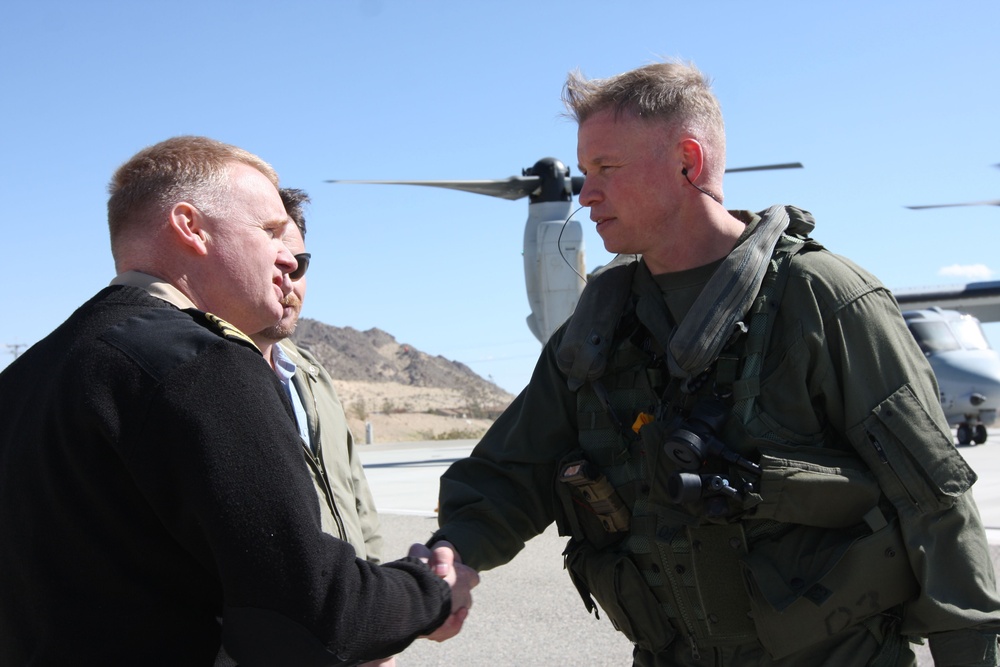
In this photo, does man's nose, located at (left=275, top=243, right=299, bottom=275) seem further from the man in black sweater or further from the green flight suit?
the green flight suit

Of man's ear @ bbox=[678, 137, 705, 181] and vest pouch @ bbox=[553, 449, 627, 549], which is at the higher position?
man's ear @ bbox=[678, 137, 705, 181]

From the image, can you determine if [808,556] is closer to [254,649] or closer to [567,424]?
[567,424]

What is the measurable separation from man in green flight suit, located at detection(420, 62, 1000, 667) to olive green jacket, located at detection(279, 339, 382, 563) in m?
Result: 0.52

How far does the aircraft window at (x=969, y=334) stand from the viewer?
788 inches

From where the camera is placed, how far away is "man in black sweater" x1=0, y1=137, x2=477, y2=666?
5.91 feet

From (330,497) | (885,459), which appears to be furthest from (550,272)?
(885,459)

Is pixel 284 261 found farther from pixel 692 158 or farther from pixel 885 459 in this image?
pixel 885 459

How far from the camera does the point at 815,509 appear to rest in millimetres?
2525

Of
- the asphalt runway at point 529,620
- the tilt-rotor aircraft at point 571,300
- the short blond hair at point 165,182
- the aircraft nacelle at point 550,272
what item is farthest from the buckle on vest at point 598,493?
the aircraft nacelle at point 550,272

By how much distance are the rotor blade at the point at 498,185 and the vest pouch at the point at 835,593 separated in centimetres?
1541

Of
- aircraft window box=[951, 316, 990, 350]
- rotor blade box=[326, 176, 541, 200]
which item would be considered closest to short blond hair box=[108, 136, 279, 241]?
rotor blade box=[326, 176, 541, 200]

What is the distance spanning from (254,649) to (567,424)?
57.1 inches

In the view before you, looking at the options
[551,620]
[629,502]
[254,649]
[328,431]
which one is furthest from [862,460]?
[551,620]

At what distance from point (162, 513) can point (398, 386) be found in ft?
259
